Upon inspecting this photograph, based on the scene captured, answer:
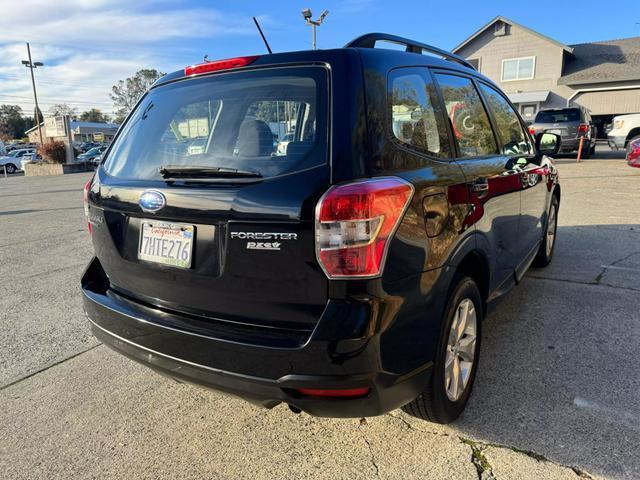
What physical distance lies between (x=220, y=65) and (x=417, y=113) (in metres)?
0.96

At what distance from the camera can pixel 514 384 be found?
2.80 meters

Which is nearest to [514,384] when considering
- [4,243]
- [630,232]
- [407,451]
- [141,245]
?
[407,451]

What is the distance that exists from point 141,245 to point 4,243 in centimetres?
606

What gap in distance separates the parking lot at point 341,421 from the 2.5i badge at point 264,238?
1.06m

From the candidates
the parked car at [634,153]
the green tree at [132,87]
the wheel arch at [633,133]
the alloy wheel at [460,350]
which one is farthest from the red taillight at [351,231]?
the green tree at [132,87]

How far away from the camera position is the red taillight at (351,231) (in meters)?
1.76

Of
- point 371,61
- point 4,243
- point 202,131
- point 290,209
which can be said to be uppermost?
point 371,61

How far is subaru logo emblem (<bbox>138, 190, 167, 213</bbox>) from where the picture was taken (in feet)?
6.96

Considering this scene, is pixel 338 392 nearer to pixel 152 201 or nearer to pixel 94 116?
pixel 152 201

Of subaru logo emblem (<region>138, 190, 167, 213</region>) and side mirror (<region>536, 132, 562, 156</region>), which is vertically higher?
side mirror (<region>536, 132, 562, 156</region>)

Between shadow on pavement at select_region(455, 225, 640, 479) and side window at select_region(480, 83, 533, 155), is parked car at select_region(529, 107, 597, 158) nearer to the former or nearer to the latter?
shadow on pavement at select_region(455, 225, 640, 479)

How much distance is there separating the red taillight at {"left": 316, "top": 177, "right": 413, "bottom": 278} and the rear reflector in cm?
44

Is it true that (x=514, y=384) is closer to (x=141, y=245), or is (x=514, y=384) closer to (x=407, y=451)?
(x=407, y=451)

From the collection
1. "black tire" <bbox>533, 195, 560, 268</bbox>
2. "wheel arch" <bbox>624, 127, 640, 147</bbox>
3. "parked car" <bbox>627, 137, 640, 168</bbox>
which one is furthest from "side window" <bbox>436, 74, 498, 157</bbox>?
"wheel arch" <bbox>624, 127, 640, 147</bbox>
